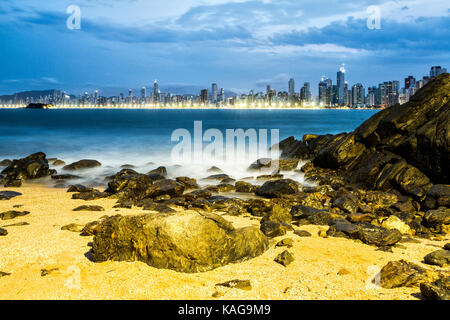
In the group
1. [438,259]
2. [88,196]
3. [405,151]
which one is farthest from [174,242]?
[405,151]

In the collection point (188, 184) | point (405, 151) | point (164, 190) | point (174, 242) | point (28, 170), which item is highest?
point (405, 151)

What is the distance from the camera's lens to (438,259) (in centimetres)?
695

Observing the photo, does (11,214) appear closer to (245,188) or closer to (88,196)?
(88,196)

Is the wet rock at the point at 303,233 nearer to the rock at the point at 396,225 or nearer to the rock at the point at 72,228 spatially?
the rock at the point at 396,225

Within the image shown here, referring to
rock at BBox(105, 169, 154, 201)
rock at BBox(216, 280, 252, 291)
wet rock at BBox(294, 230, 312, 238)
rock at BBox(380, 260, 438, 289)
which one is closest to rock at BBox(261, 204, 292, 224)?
wet rock at BBox(294, 230, 312, 238)

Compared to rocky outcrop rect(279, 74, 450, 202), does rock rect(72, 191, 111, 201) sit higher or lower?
lower

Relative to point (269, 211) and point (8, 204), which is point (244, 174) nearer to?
point (269, 211)

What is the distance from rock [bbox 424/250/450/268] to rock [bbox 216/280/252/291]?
12.7 ft

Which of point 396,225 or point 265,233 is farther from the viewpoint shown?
point 396,225

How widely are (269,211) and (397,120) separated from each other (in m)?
10.4

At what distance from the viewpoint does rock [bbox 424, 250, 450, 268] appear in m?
6.90

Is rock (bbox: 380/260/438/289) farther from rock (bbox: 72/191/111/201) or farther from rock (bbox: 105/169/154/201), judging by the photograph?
rock (bbox: 72/191/111/201)

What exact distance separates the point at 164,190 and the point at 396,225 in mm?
8083
